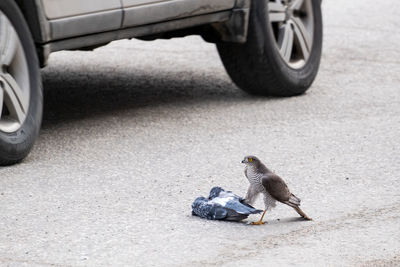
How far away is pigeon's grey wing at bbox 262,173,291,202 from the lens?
4.60 m

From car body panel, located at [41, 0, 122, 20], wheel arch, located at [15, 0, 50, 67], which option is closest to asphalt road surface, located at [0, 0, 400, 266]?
wheel arch, located at [15, 0, 50, 67]

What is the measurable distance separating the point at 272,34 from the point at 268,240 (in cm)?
311

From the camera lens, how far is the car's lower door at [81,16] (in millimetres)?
5859

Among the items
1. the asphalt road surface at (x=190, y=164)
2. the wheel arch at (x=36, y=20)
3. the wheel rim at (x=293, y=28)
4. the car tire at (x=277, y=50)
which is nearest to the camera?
the asphalt road surface at (x=190, y=164)

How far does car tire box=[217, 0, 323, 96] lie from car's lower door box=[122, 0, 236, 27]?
0.50m

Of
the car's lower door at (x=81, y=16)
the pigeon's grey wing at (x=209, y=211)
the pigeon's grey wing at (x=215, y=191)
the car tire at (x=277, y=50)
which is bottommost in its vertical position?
the car tire at (x=277, y=50)

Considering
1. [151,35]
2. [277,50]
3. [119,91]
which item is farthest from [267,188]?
[119,91]

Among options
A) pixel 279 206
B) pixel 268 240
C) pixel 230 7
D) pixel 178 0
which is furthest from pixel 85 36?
pixel 268 240

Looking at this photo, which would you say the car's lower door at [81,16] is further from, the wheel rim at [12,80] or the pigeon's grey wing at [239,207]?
the pigeon's grey wing at [239,207]

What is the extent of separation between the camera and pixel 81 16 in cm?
598

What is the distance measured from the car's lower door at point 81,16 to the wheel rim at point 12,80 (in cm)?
28

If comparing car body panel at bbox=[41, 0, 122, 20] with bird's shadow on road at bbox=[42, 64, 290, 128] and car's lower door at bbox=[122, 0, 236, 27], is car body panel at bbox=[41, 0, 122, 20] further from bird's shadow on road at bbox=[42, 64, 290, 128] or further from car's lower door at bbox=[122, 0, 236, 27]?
bird's shadow on road at bbox=[42, 64, 290, 128]

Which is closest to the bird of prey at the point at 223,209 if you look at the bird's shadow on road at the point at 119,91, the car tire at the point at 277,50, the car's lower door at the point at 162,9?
the car's lower door at the point at 162,9

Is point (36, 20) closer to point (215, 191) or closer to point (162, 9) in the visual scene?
point (162, 9)
